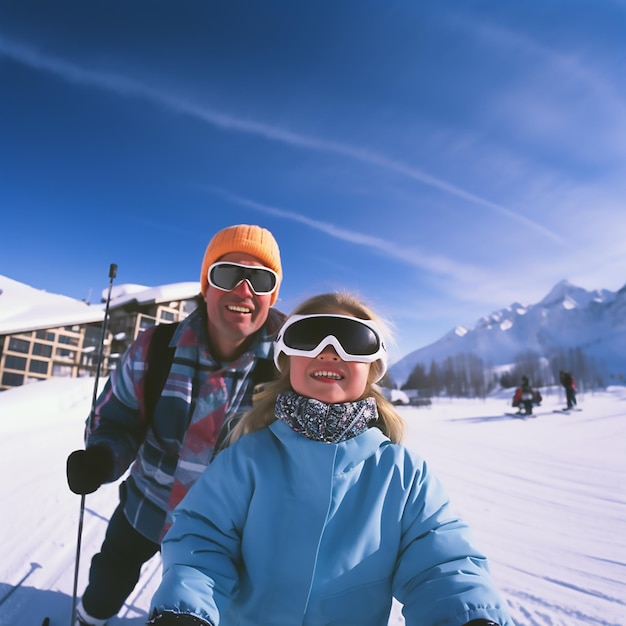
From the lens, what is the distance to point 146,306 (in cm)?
1598

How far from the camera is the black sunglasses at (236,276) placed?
168 cm

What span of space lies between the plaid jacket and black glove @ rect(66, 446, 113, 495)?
A: 40 mm

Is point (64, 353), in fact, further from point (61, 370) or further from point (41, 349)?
point (41, 349)

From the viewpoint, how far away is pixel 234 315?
1.67m

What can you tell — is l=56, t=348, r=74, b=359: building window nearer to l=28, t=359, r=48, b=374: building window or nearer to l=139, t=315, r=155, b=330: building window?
l=28, t=359, r=48, b=374: building window

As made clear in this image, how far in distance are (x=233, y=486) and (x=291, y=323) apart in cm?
55

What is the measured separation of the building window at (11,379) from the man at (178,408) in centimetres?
1476

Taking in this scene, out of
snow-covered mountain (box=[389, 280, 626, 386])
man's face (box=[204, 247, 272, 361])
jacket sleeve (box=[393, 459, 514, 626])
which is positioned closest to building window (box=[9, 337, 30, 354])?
man's face (box=[204, 247, 272, 361])

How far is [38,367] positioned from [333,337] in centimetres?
1630

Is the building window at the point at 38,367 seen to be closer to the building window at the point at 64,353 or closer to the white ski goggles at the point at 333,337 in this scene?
the building window at the point at 64,353

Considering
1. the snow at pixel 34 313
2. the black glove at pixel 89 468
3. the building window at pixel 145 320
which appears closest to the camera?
the black glove at pixel 89 468

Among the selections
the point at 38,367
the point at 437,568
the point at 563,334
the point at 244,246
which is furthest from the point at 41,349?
the point at 563,334

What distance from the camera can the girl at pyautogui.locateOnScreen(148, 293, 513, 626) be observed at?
97cm

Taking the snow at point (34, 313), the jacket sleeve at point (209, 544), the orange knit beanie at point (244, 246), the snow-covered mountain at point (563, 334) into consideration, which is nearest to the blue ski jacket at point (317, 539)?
the jacket sleeve at point (209, 544)
